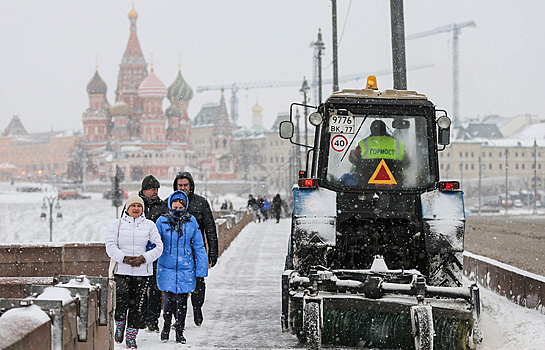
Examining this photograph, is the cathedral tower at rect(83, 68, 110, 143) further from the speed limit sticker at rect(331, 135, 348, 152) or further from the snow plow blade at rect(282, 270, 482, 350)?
the snow plow blade at rect(282, 270, 482, 350)

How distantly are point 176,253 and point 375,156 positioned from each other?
2525 millimetres

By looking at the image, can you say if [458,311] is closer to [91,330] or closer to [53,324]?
[91,330]

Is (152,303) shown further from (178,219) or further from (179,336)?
(178,219)

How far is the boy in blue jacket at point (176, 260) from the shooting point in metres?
8.63

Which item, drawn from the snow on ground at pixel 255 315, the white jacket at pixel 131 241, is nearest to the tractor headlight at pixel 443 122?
the snow on ground at pixel 255 315

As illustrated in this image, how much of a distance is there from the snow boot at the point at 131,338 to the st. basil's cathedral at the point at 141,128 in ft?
393

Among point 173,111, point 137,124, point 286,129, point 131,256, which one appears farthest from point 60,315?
point 173,111

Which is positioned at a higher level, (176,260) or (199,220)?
(199,220)

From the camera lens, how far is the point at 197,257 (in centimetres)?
891

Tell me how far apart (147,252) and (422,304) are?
9.21 feet

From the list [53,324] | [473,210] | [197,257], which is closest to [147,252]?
[197,257]

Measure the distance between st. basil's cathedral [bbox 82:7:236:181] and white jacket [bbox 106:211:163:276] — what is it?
11983cm

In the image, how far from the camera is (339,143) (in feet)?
30.4

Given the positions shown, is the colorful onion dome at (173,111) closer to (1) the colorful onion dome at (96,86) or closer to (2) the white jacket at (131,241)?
(1) the colorful onion dome at (96,86)
